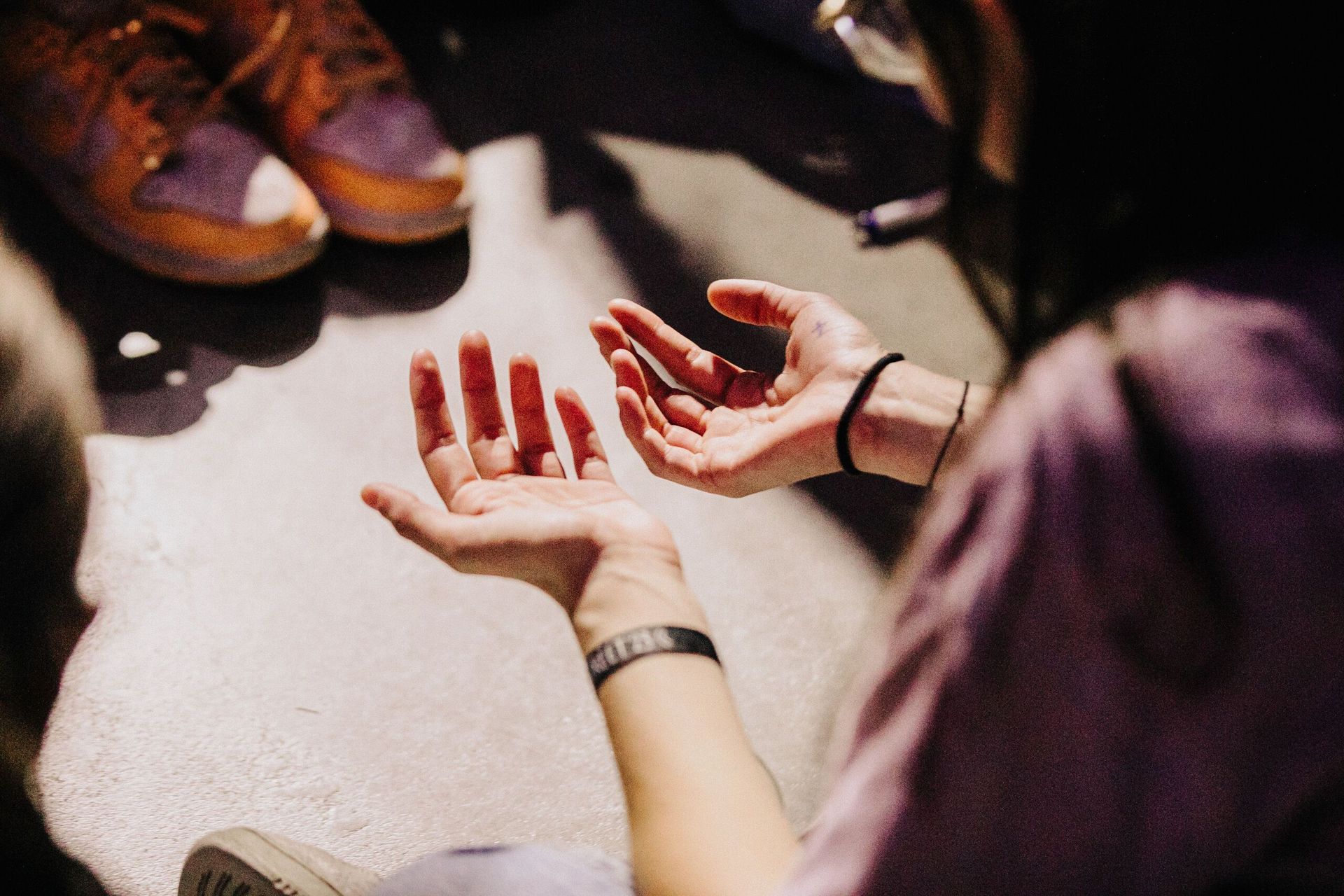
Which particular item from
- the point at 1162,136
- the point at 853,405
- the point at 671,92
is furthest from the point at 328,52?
the point at 1162,136

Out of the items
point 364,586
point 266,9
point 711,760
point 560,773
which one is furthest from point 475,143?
point 711,760

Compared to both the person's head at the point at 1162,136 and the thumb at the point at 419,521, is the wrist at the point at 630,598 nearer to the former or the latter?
the thumb at the point at 419,521

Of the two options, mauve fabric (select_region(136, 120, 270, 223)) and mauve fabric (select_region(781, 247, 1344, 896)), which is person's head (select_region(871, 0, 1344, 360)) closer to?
mauve fabric (select_region(781, 247, 1344, 896))

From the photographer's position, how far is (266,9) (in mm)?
1159

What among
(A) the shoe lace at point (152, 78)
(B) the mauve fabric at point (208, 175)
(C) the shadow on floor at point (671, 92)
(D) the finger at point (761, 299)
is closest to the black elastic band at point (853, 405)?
(D) the finger at point (761, 299)

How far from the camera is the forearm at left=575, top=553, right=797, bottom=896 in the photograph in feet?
1.60

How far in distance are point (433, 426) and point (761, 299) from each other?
12.7 inches

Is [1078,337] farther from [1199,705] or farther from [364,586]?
[364,586]

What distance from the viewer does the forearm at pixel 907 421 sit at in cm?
70

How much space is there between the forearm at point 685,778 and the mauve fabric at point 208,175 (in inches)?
30.7

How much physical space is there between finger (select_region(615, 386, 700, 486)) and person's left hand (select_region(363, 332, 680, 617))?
0.03 m

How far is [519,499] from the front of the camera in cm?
65

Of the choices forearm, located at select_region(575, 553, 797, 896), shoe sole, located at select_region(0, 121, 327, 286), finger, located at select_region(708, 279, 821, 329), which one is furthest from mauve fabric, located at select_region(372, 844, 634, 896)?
shoe sole, located at select_region(0, 121, 327, 286)

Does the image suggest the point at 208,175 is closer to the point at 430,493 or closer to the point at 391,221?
the point at 391,221
